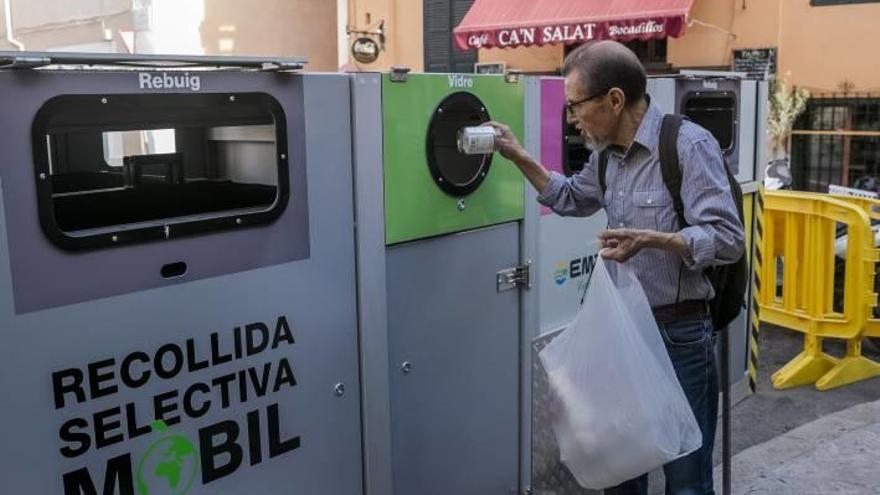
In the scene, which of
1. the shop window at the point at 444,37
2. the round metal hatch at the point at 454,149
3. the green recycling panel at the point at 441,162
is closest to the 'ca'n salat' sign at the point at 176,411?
the green recycling panel at the point at 441,162

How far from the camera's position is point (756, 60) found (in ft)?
41.2

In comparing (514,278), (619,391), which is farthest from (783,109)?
(619,391)

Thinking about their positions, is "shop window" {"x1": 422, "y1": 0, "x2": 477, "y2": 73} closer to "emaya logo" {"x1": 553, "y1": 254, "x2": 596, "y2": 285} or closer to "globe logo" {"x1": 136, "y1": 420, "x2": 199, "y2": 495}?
"emaya logo" {"x1": 553, "y1": 254, "x2": 596, "y2": 285}

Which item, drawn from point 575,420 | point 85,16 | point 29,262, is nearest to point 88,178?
point 29,262

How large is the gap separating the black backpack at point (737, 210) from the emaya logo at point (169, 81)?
46.6 inches

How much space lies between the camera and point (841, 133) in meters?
11.9

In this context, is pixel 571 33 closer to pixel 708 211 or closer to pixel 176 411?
pixel 708 211

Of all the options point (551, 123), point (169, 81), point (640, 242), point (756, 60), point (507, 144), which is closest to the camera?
point (169, 81)

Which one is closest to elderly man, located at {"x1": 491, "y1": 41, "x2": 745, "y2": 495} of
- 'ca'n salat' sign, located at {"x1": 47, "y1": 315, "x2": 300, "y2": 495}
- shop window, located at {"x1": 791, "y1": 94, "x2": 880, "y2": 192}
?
'ca'n salat' sign, located at {"x1": 47, "y1": 315, "x2": 300, "y2": 495}

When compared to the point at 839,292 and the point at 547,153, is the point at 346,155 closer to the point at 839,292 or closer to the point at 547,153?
the point at 547,153

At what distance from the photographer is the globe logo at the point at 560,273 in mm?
3486

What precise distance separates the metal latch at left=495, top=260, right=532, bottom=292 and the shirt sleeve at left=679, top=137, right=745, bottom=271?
0.91 meters

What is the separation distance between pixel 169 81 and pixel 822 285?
443 cm

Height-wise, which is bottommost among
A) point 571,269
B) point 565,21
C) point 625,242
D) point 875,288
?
point 875,288
